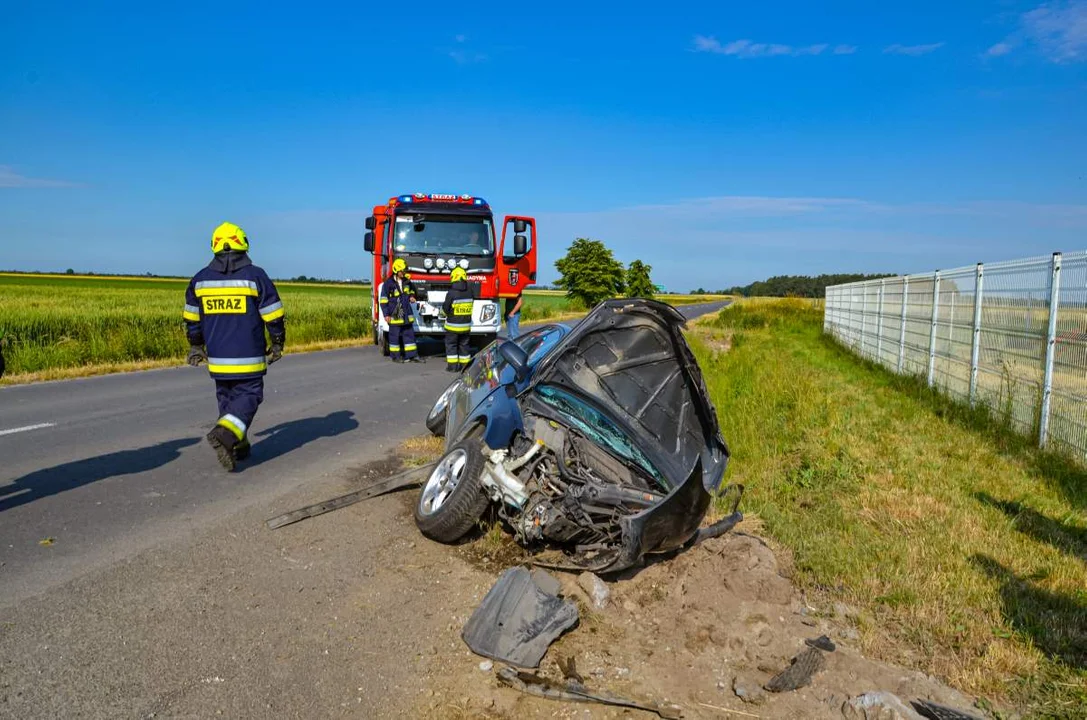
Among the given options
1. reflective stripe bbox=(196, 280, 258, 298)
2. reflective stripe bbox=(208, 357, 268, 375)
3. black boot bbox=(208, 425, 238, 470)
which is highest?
reflective stripe bbox=(196, 280, 258, 298)

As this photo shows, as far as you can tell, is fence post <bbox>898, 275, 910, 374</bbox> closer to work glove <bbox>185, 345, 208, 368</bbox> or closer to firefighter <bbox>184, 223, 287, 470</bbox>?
firefighter <bbox>184, 223, 287, 470</bbox>

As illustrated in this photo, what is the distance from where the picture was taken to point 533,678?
10.8ft

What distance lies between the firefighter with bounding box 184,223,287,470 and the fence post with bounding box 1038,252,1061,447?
290 inches

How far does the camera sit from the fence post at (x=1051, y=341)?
7738 millimetres

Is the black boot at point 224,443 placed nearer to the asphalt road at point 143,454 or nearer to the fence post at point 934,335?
the asphalt road at point 143,454

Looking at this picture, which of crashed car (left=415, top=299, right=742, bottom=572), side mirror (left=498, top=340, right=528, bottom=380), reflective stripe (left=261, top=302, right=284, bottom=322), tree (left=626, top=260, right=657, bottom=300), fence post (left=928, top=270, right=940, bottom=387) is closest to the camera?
crashed car (left=415, top=299, right=742, bottom=572)

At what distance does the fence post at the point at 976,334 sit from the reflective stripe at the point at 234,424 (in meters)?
8.84

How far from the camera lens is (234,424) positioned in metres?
6.40

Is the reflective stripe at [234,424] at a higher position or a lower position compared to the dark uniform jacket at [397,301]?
lower

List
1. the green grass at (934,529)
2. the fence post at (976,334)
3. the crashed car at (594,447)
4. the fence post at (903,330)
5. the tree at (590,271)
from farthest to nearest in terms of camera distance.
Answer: the tree at (590,271)
the fence post at (903,330)
the fence post at (976,334)
the crashed car at (594,447)
the green grass at (934,529)

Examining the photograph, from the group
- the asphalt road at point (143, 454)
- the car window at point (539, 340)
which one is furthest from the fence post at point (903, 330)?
the car window at point (539, 340)

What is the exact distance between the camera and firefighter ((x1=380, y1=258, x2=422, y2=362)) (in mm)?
14406

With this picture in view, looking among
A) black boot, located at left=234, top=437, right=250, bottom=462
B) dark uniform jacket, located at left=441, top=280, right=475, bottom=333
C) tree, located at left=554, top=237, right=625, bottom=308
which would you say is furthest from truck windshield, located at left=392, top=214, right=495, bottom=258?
tree, located at left=554, top=237, right=625, bottom=308

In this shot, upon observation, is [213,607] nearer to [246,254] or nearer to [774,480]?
[246,254]
